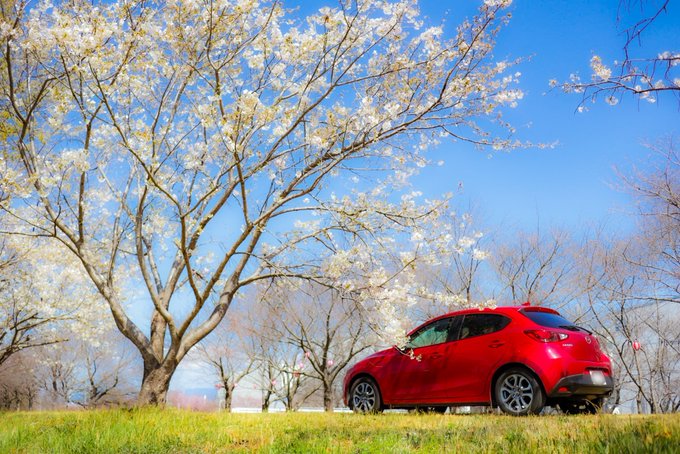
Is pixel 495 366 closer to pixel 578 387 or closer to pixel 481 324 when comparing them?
pixel 481 324

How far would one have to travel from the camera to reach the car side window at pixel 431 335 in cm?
786

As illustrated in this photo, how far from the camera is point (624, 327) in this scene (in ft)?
71.2

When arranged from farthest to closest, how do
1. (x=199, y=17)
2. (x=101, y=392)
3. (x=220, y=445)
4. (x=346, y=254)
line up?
(x=101, y=392) < (x=346, y=254) < (x=199, y=17) < (x=220, y=445)

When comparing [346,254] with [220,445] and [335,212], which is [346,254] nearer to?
[335,212]

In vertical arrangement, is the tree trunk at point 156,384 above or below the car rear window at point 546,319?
below

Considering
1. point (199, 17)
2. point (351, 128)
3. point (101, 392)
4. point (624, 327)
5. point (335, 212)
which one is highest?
point (199, 17)

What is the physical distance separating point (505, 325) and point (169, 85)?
7.85 metres

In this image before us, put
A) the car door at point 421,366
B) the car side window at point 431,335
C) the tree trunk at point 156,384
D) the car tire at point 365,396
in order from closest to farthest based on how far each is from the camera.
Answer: the car door at point 421,366 < the car side window at point 431,335 < the car tire at point 365,396 < the tree trunk at point 156,384

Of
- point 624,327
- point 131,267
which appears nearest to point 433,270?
point 624,327

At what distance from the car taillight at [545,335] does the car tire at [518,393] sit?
18.5 inches

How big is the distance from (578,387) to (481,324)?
1.51 metres

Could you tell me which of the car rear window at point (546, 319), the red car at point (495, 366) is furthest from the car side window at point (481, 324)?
the car rear window at point (546, 319)

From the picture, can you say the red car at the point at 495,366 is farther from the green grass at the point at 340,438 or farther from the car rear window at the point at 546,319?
the green grass at the point at 340,438

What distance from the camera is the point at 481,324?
24.4ft
